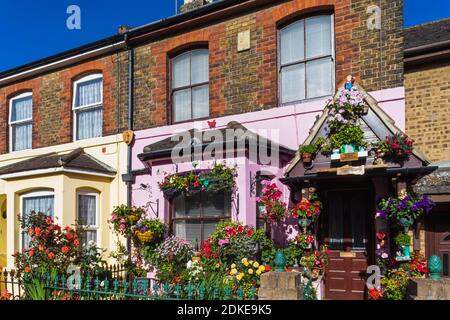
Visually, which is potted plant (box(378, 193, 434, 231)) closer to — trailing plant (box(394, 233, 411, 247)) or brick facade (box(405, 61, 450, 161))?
trailing plant (box(394, 233, 411, 247))

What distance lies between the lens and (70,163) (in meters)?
11.3

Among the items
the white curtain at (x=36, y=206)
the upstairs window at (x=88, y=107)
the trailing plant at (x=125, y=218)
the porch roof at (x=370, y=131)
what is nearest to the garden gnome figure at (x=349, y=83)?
the porch roof at (x=370, y=131)

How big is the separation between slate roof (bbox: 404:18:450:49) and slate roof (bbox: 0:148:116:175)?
275 inches

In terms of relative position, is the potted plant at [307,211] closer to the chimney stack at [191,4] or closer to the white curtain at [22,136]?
the chimney stack at [191,4]

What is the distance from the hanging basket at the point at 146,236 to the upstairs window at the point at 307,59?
12.2ft

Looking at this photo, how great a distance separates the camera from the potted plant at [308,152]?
8.77m

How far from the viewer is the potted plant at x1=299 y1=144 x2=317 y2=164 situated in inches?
345

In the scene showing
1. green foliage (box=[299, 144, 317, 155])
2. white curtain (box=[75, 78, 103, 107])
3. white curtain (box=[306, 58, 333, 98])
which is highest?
white curtain (box=[75, 78, 103, 107])

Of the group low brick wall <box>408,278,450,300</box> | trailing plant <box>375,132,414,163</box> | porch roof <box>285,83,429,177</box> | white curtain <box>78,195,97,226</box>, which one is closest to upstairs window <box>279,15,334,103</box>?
porch roof <box>285,83,429,177</box>

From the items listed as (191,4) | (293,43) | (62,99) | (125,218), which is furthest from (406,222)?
(62,99)

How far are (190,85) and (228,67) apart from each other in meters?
1.09

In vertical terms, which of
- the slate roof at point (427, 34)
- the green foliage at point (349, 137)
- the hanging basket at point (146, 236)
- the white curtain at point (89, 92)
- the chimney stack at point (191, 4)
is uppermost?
the chimney stack at point (191, 4)

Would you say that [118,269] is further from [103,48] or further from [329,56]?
[329,56]
